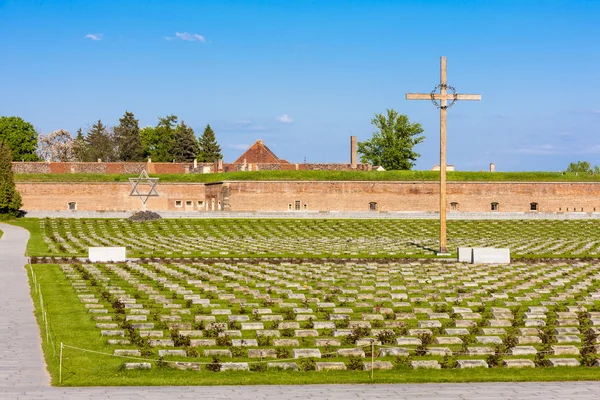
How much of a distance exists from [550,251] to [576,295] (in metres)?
13.1

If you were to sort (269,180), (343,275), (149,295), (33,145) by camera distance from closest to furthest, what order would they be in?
(149,295) < (343,275) < (269,180) < (33,145)

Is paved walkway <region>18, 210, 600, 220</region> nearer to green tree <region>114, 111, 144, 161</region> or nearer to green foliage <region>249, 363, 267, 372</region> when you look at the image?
green foliage <region>249, 363, 267, 372</region>

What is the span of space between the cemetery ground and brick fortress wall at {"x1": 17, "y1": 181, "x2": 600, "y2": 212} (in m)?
22.8

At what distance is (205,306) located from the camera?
1919 cm

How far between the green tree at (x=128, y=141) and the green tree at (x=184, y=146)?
4935 millimetres

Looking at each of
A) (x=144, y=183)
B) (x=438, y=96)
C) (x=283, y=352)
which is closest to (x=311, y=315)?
(x=283, y=352)

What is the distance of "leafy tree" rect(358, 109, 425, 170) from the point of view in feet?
250

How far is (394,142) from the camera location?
76.0 meters

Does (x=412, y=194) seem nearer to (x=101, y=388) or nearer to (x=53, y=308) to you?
(x=53, y=308)

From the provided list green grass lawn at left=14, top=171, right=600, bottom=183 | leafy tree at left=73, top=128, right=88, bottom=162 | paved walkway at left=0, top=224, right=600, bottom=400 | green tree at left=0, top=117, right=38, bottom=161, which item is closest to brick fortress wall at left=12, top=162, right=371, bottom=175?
green grass lawn at left=14, top=171, right=600, bottom=183

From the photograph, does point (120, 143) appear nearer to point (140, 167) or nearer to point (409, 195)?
point (140, 167)

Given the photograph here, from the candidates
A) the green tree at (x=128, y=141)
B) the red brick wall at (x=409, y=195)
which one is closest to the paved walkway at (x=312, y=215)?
the red brick wall at (x=409, y=195)

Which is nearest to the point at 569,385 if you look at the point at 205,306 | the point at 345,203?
the point at 205,306

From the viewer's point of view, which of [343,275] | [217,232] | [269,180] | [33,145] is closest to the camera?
[343,275]
